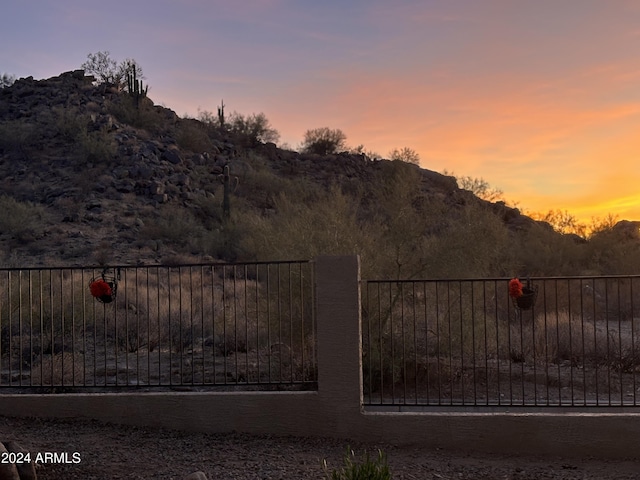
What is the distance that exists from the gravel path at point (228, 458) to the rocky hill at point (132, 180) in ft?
34.3

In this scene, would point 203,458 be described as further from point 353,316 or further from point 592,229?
point 592,229

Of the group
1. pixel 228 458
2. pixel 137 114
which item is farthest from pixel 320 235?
pixel 137 114

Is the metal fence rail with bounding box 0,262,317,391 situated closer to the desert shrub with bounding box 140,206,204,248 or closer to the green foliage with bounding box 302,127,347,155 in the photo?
the desert shrub with bounding box 140,206,204,248

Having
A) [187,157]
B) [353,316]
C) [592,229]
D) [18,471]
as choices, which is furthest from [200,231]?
[18,471]

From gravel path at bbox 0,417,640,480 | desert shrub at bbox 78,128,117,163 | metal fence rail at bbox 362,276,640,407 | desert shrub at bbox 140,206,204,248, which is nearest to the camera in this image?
gravel path at bbox 0,417,640,480

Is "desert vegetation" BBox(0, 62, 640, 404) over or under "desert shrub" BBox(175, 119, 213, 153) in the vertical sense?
under

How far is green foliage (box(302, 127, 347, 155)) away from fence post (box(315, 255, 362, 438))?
147 ft

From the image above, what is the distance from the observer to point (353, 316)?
9078 millimetres

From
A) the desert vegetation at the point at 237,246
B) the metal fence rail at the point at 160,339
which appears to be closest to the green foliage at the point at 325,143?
the desert vegetation at the point at 237,246

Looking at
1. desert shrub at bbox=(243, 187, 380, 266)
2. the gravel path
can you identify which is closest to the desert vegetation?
desert shrub at bbox=(243, 187, 380, 266)

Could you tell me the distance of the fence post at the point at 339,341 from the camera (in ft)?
29.7

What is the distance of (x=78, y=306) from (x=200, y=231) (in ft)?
57.1

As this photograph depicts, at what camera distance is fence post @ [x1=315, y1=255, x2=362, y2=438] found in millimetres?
9055

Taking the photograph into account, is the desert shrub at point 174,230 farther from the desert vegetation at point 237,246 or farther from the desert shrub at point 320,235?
the desert shrub at point 320,235
